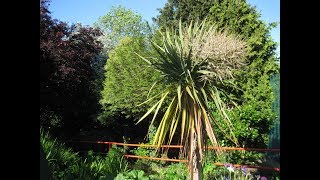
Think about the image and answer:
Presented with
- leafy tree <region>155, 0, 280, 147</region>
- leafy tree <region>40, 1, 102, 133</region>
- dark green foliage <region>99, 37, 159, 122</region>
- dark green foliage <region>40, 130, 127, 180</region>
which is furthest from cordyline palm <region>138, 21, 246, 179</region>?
dark green foliage <region>99, 37, 159, 122</region>

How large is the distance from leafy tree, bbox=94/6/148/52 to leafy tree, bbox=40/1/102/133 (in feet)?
13.0

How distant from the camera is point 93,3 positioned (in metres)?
9.39

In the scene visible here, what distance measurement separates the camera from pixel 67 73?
6391mm

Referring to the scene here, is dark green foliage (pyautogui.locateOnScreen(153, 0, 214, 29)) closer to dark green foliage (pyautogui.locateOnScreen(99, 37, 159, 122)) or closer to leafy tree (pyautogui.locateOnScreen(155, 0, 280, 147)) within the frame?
leafy tree (pyautogui.locateOnScreen(155, 0, 280, 147))

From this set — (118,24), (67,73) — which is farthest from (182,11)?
(67,73)

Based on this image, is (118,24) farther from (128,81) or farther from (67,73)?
(67,73)

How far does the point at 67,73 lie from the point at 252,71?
11.0 feet

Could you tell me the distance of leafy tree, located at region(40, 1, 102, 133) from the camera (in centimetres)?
636

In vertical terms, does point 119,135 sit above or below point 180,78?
below

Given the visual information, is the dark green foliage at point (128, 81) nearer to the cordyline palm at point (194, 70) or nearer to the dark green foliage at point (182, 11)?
the dark green foliage at point (182, 11)

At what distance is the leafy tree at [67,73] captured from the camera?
20.9 feet
